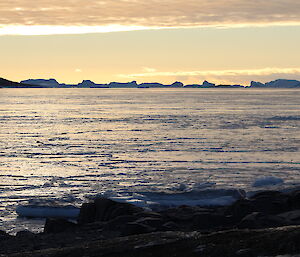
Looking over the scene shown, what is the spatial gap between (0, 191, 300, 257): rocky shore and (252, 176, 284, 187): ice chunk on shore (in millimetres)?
5555

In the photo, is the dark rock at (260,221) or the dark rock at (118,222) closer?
the dark rock at (260,221)

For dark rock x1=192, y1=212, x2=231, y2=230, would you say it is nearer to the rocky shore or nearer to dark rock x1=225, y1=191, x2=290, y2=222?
the rocky shore

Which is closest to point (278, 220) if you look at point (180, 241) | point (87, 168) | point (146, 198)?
point (180, 241)

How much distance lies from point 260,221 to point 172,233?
420 cm

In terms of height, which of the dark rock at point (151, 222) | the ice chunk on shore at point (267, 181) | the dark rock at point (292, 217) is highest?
the dark rock at point (292, 217)

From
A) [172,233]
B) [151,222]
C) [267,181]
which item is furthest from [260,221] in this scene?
[267,181]

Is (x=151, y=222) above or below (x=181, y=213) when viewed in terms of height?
above

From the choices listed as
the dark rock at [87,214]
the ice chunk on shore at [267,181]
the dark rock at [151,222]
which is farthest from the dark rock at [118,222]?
the ice chunk on shore at [267,181]

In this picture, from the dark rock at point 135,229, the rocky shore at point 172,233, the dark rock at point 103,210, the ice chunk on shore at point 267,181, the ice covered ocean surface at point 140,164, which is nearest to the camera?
the rocky shore at point 172,233

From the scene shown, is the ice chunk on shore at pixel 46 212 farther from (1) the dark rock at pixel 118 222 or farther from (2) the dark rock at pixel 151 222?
(2) the dark rock at pixel 151 222

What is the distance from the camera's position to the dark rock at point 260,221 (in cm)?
1878

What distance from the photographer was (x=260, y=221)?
1897 cm

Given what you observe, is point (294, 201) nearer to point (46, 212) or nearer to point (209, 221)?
point (209, 221)

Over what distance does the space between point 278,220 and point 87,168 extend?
18.8 meters
